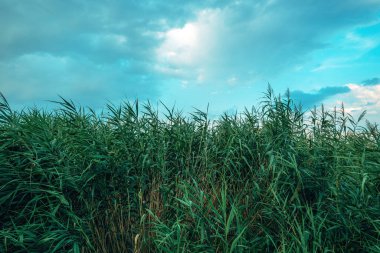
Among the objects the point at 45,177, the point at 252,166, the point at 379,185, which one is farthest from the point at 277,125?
the point at 45,177

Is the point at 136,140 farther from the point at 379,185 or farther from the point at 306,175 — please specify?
the point at 379,185

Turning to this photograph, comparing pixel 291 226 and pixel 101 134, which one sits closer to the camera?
pixel 291 226

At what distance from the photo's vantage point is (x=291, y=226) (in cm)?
473

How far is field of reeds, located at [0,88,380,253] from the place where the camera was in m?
4.87

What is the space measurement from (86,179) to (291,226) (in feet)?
9.42

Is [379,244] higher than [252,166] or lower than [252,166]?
lower

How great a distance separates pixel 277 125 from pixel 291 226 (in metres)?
2.11

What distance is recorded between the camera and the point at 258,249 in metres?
4.79

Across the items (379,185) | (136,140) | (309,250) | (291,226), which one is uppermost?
(136,140)

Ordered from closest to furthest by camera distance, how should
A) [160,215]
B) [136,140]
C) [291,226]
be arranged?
[291,226], [160,215], [136,140]

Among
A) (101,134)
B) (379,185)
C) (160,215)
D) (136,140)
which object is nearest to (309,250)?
(379,185)

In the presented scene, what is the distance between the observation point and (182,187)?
514 cm

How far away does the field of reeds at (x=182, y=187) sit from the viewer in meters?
4.87

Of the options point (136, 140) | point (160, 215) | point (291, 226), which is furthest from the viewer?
point (136, 140)
